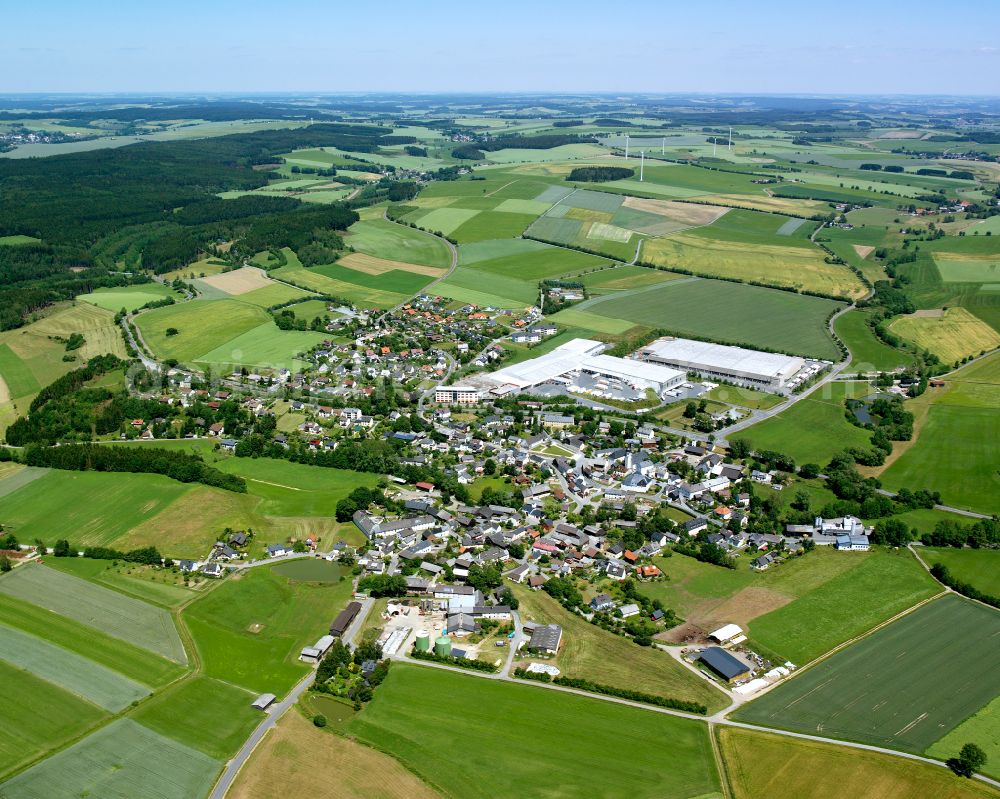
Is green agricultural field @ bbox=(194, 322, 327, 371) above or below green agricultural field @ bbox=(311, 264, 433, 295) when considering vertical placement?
below

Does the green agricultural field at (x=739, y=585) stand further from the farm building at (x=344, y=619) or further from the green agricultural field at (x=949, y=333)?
the green agricultural field at (x=949, y=333)

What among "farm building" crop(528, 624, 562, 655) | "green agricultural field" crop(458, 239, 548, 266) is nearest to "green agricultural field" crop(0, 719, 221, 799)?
"farm building" crop(528, 624, 562, 655)

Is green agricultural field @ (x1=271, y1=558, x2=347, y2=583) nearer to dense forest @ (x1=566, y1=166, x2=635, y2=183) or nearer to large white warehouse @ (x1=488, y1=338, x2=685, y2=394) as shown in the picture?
large white warehouse @ (x1=488, y1=338, x2=685, y2=394)

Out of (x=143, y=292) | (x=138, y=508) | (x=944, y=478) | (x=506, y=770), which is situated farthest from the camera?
(x=143, y=292)

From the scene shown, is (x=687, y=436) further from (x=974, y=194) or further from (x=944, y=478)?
(x=974, y=194)

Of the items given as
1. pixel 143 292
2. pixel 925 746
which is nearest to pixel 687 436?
pixel 925 746

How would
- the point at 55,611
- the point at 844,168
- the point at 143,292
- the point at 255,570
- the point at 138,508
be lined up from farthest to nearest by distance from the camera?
the point at 844,168 < the point at 143,292 < the point at 138,508 < the point at 255,570 < the point at 55,611

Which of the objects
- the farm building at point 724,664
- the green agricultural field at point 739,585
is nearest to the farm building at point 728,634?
the green agricultural field at point 739,585
